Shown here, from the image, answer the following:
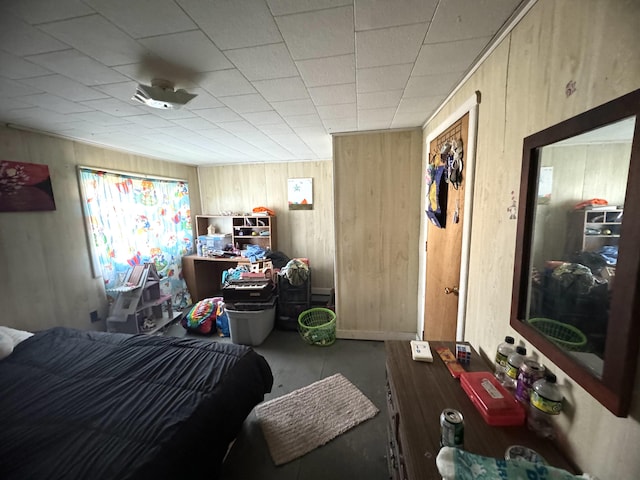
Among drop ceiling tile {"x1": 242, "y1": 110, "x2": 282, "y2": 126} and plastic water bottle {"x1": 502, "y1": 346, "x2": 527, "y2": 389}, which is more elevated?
drop ceiling tile {"x1": 242, "y1": 110, "x2": 282, "y2": 126}

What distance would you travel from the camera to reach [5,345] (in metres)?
1.67

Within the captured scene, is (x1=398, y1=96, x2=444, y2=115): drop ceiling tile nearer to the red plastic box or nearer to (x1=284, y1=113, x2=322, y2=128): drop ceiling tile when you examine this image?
(x1=284, y1=113, x2=322, y2=128): drop ceiling tile

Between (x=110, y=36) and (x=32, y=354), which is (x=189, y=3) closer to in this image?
(x=110, y=36)

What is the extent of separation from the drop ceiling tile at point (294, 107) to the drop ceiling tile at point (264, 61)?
0.38 metres

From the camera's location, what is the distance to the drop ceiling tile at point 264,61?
1.21 m

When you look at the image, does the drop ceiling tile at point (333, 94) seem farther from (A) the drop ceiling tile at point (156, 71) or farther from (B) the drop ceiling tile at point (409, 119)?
(A) the drop ceiling tile at point (156, 71)

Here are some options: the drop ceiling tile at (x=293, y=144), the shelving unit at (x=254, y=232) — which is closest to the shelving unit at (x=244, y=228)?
the shelving unit at (x=254, y=232)

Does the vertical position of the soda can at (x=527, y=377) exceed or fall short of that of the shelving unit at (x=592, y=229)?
it falls short

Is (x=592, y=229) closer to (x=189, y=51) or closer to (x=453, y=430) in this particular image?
(x=453, y=430)

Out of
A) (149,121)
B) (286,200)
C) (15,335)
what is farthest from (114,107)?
(286,200)

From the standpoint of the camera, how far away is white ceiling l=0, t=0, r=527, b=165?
3.19 feet

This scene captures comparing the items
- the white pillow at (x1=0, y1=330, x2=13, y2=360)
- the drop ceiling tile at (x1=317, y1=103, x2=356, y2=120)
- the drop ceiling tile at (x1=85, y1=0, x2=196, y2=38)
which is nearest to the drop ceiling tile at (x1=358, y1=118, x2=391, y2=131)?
the drop ceiling tile at (x1=317, y1=103, x2=356, y2=120)

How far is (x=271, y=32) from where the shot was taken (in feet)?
3.59

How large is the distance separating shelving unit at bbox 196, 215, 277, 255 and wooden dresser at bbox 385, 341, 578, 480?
3.27 meters
